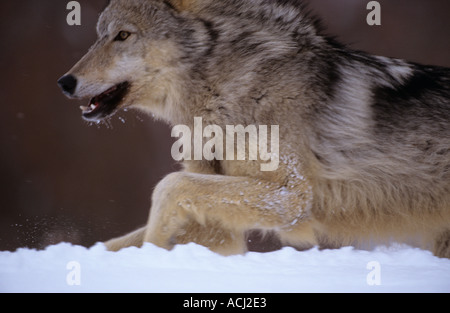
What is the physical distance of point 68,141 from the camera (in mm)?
5703

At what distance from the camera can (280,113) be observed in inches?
108

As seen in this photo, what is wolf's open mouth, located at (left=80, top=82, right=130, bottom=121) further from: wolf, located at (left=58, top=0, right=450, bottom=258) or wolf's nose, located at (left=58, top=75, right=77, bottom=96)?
wolf's nose, located at (left=58, top=75, right=77, bottom=96)

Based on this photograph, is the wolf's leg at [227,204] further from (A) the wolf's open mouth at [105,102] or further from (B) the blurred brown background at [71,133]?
(B) the blurred brown background at [71,133]

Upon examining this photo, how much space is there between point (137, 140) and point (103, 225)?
110cm

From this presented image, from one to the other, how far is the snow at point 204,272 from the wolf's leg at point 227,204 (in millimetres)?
169

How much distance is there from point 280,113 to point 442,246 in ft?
5.06

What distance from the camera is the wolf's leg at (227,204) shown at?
8.59 feet

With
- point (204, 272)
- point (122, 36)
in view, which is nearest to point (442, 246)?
point (204, 272)

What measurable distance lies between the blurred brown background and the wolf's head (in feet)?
6.96

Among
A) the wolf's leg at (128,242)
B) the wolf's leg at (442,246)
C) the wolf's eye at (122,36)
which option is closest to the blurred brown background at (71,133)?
the wolf's leg at (128,242)

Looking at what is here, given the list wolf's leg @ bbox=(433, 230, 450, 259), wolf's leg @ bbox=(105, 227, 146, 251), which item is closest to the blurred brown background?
wolf's leg @ bbox=(105, 227, 146, 251)
